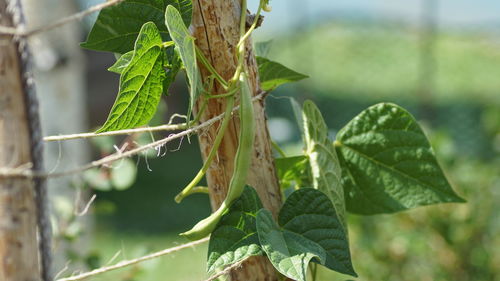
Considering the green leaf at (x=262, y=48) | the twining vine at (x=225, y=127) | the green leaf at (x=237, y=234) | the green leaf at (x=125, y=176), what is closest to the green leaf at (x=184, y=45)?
the twining vine at (x=225, y=127)

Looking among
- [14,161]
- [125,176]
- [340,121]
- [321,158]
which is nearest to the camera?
[14,161]

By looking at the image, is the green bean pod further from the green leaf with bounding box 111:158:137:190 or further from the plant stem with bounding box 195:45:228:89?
the green leaf with bounding box 111:158:137:190

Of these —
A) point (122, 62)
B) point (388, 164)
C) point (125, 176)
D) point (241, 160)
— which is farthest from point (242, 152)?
point (125, 176)

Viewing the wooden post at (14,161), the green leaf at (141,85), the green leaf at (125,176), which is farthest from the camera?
the green leaf at (125,176)

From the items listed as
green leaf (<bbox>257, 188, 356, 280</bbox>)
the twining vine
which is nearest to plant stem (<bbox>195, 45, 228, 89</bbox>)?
the twining vine

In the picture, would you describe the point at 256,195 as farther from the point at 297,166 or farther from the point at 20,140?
the point at 20,140

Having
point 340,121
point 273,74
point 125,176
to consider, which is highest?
point 273,74

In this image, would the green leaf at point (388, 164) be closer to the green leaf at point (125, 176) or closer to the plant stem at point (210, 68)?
the plant stem at point (210, 68)

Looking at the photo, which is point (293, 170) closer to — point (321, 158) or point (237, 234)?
point (321, 158)

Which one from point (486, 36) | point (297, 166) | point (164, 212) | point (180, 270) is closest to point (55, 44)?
point (297, 166)
